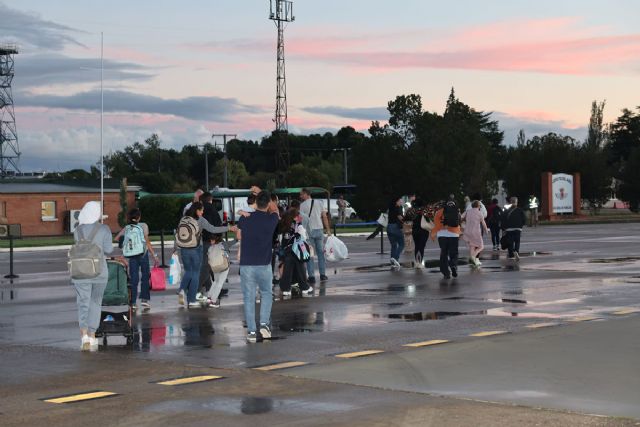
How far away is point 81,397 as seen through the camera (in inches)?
387

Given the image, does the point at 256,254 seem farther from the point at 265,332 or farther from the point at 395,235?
the point at 395,235

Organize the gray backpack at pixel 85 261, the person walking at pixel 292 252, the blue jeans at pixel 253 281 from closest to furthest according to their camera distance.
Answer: the gray backpack at pixel 85 261
the blue jeans at pixel 253 281
the person walking at pixel 292 252

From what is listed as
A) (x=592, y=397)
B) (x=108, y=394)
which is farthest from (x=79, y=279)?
(x=592, y=397)

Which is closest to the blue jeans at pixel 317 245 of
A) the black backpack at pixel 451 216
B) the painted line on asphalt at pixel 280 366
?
the black backpack at pixel 451 216

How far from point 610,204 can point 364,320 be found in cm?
14808

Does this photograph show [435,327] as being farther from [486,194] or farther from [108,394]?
[486,194]

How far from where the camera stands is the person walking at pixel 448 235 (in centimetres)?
2355

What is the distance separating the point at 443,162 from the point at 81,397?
61.8 metres

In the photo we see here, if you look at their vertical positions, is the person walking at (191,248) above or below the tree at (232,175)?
below

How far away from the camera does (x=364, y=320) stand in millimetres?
15656

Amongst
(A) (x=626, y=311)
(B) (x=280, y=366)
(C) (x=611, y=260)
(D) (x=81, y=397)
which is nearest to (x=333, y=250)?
(C) (x=611, y=260)

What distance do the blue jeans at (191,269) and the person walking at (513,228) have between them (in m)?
13.5

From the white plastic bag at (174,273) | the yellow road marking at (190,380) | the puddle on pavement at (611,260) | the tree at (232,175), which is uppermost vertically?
the tree at (232,175)

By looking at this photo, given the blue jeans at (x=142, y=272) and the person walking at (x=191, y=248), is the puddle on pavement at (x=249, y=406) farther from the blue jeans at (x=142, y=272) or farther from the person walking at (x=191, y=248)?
the blue jeans at (x=142, y=272)
